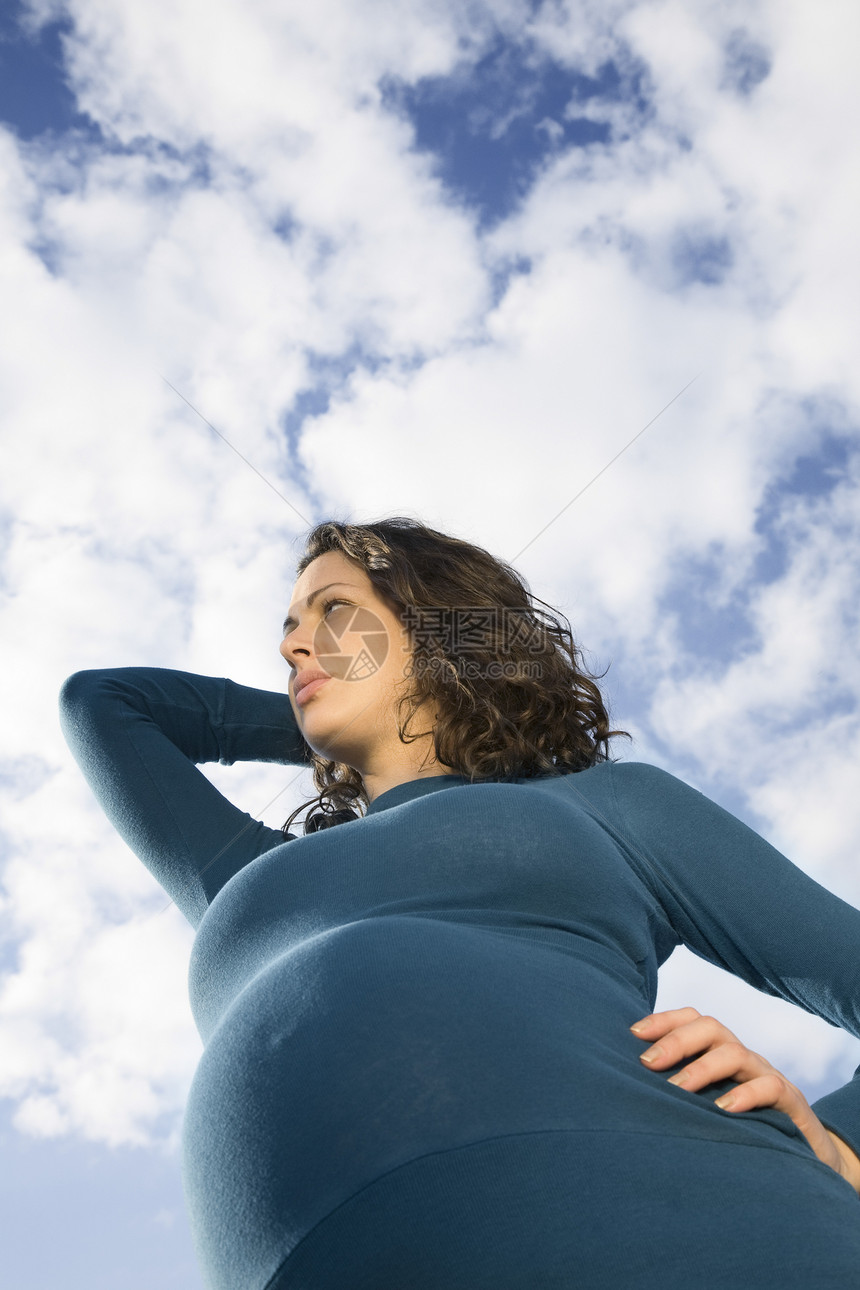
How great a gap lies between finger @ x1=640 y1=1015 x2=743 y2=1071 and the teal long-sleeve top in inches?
1.1

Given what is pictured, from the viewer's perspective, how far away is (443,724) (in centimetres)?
157

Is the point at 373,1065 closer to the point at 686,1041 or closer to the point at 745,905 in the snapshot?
the point at 686,1041

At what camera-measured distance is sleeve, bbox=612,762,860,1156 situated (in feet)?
3.56

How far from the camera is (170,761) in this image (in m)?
1.54

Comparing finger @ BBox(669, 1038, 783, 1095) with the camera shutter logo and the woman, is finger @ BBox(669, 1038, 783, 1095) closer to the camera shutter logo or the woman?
the woman

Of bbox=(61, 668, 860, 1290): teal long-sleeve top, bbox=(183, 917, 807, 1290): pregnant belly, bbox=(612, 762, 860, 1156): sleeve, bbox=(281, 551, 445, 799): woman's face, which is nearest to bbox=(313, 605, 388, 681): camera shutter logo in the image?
bbox=(281, 551, 445, 799): woman's face

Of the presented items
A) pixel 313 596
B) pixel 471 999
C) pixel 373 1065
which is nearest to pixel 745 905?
pixel 471 999

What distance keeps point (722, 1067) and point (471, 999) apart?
27 centimetres

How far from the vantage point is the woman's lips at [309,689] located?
155 centimetres

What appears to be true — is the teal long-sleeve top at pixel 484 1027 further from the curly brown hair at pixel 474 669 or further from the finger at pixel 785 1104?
the curly brown hair at pixel 474 669

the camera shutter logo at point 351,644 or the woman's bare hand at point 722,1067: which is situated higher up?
the camera shutter logo at point 351,644

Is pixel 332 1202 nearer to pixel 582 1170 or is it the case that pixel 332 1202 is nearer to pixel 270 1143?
pixel 270 1143

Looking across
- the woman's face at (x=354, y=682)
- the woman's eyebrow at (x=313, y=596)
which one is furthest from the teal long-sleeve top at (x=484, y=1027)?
the woman's eyebrow at (x=313, y=596)

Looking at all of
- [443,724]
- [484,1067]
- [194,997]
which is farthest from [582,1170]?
Answer: [443,724]
